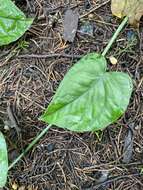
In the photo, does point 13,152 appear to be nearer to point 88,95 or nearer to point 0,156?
point 0,156

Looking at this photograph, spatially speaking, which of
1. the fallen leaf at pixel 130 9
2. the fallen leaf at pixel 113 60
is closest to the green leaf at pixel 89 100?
the fallen leaf at pixel 113 60

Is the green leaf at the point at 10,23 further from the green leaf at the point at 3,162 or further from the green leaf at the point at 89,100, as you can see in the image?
the green leaf at the point at 3,162

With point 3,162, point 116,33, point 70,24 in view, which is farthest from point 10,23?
point 3,162

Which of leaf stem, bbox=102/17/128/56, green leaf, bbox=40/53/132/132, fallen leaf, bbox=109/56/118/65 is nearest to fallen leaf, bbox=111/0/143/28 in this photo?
leaf stem, bbox=102/17/128/56

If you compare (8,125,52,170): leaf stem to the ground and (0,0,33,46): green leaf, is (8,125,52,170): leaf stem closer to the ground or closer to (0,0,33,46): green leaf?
the ground

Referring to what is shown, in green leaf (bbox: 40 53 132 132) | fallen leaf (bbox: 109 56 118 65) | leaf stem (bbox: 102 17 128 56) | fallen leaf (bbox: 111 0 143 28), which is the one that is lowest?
green leaf (bbox: 40 53 132 132)

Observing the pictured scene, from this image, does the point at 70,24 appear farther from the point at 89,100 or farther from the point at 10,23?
the point at 89,100
